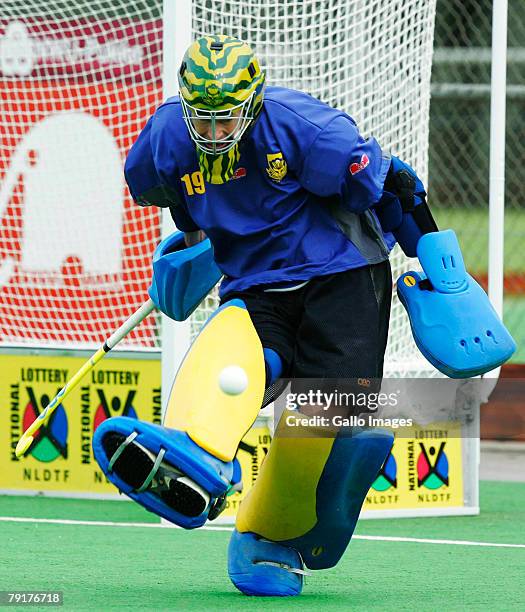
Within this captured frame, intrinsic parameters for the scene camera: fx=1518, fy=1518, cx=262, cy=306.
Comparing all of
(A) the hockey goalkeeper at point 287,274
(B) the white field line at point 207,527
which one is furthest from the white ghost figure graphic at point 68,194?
(A) the hockey goalkeeper at point 287,274

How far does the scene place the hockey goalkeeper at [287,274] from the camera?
3.71 m

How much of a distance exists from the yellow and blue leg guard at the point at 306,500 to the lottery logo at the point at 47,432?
2.36 metres

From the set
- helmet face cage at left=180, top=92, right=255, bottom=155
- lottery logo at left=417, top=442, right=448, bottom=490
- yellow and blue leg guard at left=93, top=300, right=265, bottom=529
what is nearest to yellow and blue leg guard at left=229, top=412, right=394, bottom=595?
yellow and blue leg guard at left=93, top=300, right=265, bottom=529

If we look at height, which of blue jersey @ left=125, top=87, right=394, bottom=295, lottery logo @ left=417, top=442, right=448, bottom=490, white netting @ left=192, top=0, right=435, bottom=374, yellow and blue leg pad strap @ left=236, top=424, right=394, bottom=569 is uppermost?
blue jersey @ left=125, top=87, right=394, bottom=295

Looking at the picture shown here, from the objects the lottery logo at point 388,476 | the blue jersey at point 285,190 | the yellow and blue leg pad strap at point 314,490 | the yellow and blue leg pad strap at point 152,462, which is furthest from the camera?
the lottery logo at point 388,476

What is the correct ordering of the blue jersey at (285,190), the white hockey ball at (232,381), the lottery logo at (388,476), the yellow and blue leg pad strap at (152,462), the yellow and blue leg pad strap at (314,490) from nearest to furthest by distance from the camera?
the yellow and blue leg pad strap at (152,462) → the white hockey ball at (232,381) → the blue jersey at (285,190) → the yellow and blue leg pad strap at (314,490) → the lottery logo at (388,476)

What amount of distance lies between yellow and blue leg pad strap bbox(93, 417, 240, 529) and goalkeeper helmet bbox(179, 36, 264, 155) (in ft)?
2.56

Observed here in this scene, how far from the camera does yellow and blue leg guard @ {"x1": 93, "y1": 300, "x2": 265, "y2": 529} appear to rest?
3.31 m

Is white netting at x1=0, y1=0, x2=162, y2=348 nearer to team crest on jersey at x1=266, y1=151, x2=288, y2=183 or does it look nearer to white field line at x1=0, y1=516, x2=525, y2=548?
white field line at x1=0, y1=516, x2=525, y2=548

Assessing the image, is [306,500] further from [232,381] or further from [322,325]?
[232,381]

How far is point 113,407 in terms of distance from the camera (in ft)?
21.0

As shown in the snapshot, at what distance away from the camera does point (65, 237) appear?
6.99m

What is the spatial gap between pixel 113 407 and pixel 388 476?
1205 mm

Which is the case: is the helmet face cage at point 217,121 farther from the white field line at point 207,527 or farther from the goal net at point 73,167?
the goal net at point 73,167
